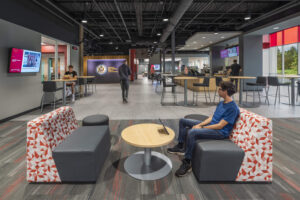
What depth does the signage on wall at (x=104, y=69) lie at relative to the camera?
1883cm

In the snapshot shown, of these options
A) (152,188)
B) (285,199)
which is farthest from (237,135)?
(152,188)

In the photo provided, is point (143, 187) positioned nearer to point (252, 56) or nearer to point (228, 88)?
point (228, 88)

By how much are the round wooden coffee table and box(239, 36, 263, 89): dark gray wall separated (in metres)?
9.76

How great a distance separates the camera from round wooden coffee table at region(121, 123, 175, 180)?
2104mm

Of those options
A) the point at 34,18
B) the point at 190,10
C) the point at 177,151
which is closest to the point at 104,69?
the point at 190,10

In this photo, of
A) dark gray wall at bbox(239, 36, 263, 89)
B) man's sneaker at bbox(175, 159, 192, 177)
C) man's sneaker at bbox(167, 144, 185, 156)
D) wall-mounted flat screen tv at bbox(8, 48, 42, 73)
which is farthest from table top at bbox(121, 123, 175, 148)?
dark gray wall at bbox(239, 36, 263, 89)

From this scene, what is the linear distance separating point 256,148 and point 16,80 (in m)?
6.00

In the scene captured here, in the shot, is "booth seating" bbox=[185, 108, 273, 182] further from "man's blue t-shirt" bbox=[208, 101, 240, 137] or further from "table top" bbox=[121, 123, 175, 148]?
"table top" bbox=[121, 123, 175, 148]

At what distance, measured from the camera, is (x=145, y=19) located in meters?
10.8

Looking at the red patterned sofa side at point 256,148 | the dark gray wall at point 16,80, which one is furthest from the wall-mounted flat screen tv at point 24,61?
the red patterned sofa side at point 256,148

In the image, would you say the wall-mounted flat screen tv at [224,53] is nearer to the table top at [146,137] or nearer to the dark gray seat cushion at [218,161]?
the table top at [146,137]

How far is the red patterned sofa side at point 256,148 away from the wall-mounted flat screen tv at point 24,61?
5623 mm

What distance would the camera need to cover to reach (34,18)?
6.02 meters

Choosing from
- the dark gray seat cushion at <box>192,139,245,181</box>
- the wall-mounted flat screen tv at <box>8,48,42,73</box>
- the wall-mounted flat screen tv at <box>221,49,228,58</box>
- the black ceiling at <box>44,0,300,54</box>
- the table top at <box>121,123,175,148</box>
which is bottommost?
the dark gray seat cushion at <box>192,139,245,181</box>
